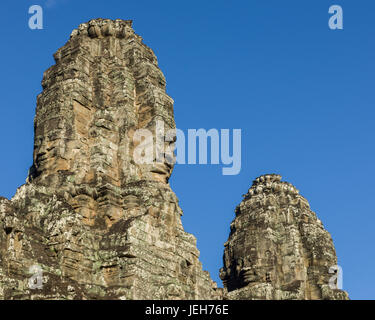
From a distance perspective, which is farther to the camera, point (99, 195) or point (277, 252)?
point (277, 252)

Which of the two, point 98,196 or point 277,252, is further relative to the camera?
point 277,252

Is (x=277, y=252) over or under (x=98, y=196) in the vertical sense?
over

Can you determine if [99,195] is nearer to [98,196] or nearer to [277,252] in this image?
[98,196]

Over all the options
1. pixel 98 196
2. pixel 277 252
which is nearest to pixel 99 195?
pixel 98 196

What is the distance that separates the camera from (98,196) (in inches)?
1091

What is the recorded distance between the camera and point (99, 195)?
2770 centimetres

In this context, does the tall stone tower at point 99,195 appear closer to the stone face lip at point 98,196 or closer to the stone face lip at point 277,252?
the stone face lip at point 98,196

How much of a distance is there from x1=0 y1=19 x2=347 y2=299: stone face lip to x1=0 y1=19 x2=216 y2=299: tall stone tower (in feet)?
0.14

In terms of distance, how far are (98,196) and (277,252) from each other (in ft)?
72.1
